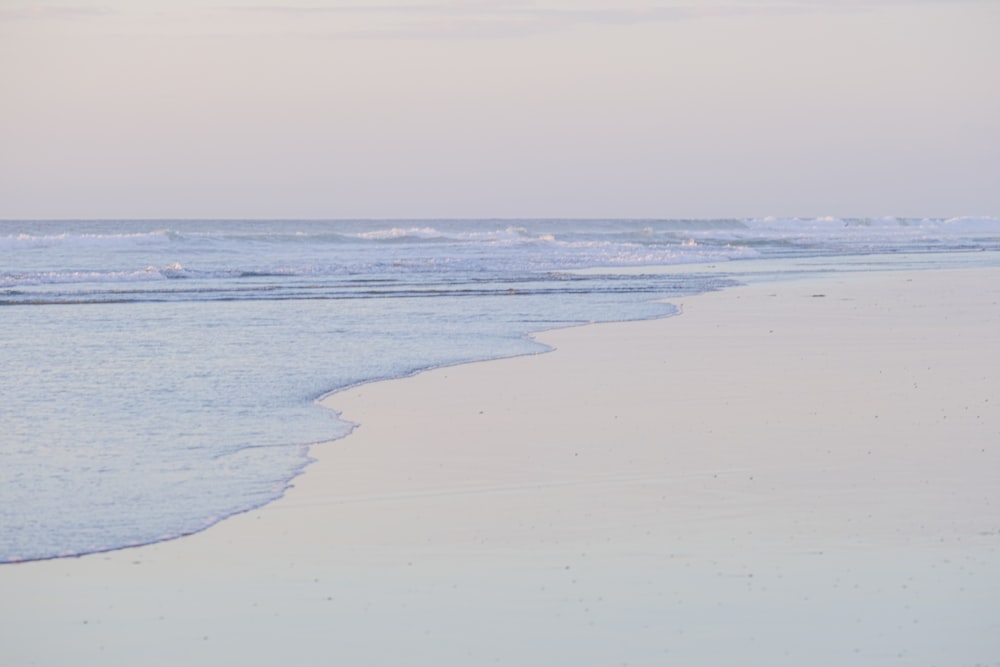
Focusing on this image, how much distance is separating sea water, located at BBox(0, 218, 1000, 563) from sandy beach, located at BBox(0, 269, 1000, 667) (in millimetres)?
557

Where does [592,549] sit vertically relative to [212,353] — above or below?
above

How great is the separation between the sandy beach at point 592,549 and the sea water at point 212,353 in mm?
557

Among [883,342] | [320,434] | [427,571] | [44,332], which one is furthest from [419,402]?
[44,332]

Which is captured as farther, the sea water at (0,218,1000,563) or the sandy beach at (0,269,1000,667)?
the sea water at (0,218,1000,563)

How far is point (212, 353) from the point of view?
14.2m

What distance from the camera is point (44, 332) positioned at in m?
17.1

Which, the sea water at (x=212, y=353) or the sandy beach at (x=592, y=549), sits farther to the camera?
the sea water at (x=212, y=353)

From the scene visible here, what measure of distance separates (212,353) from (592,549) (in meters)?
9.11

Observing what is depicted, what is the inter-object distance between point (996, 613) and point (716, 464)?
2.85 meters

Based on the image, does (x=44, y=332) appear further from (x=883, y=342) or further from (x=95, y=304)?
(x=883, y=342)

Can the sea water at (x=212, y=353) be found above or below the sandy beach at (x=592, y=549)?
below

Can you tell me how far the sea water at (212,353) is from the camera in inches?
283

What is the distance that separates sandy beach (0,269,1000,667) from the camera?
15.5 ft

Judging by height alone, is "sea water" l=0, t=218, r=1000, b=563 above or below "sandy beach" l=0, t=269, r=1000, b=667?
below
